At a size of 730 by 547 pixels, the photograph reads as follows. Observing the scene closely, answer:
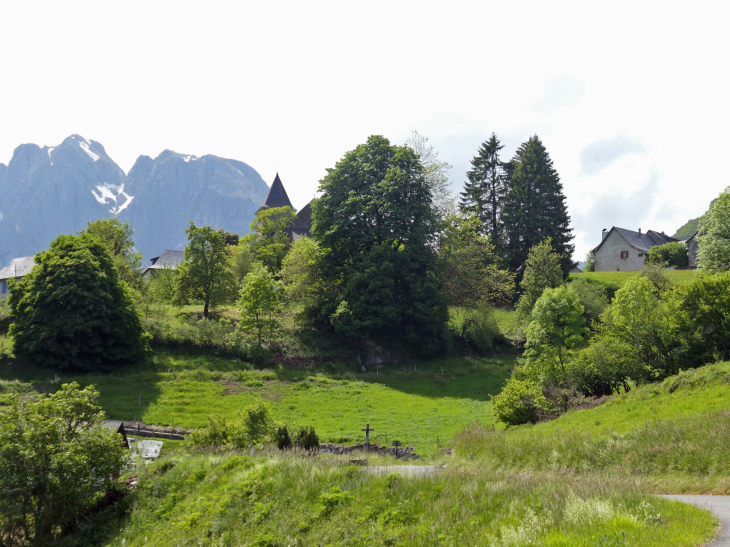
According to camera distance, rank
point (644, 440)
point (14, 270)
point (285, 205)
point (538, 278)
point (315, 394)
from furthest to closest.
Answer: point (285, 205) → point (14, 270) → point (538, 278) → point (315, 394) → point (644, 440)

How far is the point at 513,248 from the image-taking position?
63.3 meters

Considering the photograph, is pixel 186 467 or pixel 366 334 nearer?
pixel 186 467

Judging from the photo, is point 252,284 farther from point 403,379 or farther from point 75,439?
point 75,439

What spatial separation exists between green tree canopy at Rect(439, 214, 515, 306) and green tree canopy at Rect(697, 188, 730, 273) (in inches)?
702

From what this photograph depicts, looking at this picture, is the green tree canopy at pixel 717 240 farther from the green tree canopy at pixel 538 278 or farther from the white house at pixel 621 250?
the white house at pixel 621 250

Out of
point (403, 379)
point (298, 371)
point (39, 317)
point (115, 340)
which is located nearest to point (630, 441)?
point (403, 379)

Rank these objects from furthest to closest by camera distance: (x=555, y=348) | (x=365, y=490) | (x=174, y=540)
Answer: (x=555, y=348) < (x=174, y=540) < (x=365, y=490)

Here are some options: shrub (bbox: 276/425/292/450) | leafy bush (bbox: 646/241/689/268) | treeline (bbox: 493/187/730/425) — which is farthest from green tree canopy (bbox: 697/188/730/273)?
shrub (bbox: 276/425/292/450)

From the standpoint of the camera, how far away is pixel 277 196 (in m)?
88.8

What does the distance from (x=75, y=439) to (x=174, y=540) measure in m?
4.34

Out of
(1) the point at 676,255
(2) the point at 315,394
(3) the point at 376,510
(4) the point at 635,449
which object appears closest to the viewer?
(3) the point at 376,510

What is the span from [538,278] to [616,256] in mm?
35223

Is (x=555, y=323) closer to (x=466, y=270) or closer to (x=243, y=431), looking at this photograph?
(x=466, y=270)

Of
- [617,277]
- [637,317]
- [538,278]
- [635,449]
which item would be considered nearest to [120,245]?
[538,278]
